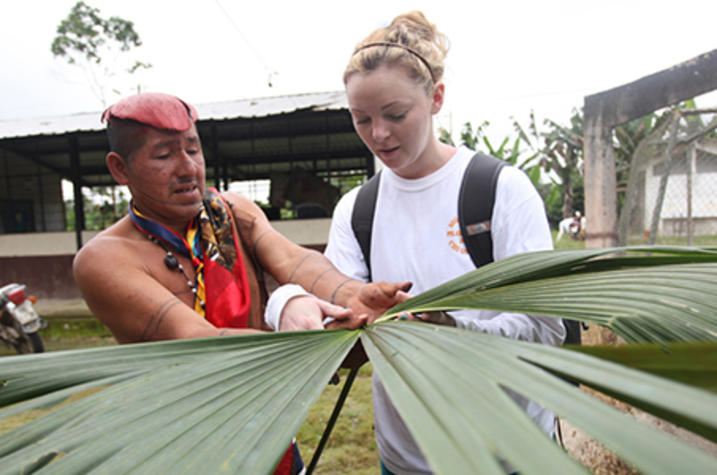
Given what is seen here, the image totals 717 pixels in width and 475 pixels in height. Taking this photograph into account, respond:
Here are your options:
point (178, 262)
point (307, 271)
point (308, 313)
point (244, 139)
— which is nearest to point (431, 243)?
point (307, 271)

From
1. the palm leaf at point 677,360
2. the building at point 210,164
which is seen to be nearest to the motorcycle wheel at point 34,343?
the building at point 210,164

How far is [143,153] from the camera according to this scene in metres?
0.95

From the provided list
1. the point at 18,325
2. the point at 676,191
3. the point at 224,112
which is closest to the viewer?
the point at 676,191

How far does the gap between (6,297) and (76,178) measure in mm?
3277

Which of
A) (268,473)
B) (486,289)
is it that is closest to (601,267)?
(486,289)

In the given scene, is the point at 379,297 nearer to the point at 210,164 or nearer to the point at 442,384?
the point at 442,384

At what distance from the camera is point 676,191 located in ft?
10.4

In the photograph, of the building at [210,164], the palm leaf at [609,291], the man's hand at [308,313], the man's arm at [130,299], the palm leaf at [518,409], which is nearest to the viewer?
the palm leaf at [518,409]

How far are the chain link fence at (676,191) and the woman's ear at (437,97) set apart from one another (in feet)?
7.49

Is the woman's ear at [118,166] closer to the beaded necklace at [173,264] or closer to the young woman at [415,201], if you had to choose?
the beaded necklace at [173,264]

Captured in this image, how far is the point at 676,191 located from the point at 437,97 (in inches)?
112

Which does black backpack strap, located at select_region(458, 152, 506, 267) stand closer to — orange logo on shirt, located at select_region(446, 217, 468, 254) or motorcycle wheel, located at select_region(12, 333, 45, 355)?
orange logo on shirt, located at select_region(446, 217, 468, 254)

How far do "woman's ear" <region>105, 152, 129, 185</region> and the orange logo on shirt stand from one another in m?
0.79

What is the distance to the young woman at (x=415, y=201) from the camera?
1056mm
